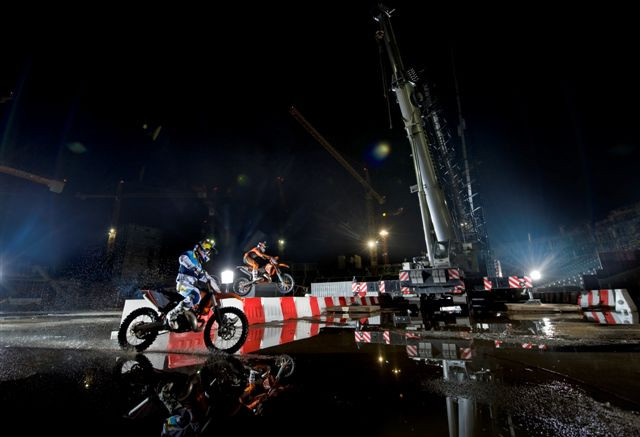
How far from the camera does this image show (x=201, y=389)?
2.69 m

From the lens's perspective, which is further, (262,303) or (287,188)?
(287,188)

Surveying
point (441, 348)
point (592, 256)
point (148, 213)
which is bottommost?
point (441, 348)

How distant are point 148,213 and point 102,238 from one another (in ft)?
19.6

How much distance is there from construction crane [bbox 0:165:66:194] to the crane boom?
33.1m

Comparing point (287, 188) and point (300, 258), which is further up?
point (287, 188)

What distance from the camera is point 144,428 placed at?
192cm

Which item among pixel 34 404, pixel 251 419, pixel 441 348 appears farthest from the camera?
pixel 441 348

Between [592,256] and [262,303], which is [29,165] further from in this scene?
[592,256]

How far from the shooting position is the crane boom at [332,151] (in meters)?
48.4

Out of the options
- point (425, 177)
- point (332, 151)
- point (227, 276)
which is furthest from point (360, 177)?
point (227, 276)

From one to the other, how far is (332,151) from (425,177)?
45895 millimetres

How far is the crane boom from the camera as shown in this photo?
48.4 m

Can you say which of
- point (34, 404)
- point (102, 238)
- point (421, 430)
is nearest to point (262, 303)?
point (34, 404)

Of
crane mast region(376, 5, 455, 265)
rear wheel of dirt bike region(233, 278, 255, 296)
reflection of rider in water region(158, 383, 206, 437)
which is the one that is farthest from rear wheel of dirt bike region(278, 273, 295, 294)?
reflection of rider in water region(158, 383, 206, 437)
